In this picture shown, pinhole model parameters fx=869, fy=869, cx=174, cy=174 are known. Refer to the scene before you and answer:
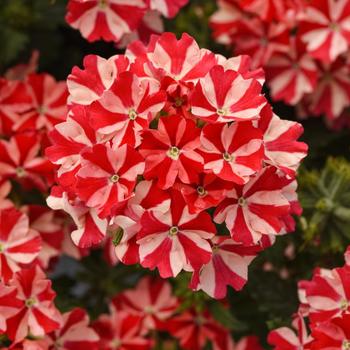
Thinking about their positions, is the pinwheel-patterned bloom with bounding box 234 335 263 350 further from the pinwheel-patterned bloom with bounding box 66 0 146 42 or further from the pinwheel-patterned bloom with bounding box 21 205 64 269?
the pinwheel-patterned bloom with bounding box 66 0 146 42

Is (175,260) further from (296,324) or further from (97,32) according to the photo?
(97,32)

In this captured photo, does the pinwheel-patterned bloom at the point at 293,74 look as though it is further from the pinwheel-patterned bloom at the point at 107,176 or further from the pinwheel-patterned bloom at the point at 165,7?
the pinwheel-patterned bloom at the point at 107,176

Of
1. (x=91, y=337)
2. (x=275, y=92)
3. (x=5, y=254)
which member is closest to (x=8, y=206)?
(x=5, y=254)

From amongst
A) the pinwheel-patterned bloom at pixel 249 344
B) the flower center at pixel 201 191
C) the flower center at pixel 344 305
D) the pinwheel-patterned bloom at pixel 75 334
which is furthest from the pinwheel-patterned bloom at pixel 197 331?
the flower center at pixel 201 191

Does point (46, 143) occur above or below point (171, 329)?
above

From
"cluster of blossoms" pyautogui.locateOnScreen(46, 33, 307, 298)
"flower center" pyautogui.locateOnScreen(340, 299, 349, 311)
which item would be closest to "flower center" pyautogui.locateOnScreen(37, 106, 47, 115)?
"cluster of blossoms" pyautogui.locateOnScreen(46, 33, 307, 298)
